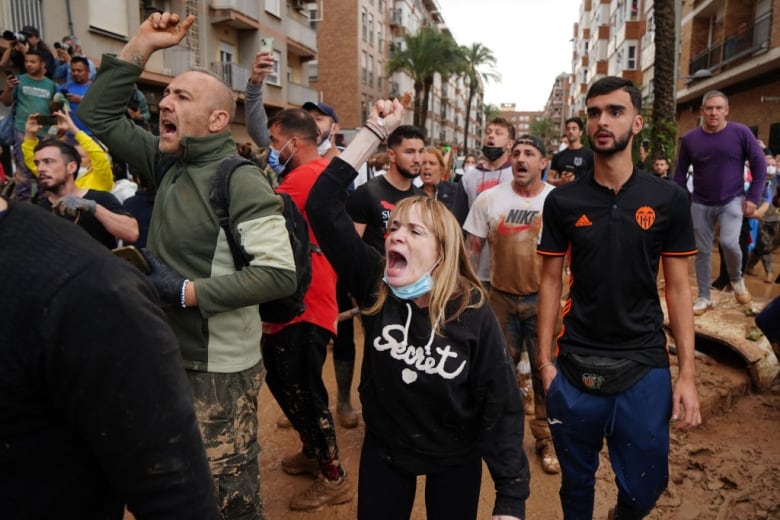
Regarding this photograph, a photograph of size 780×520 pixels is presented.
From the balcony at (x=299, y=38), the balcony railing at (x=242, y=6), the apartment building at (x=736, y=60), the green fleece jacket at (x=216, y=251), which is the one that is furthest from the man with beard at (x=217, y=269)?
the balcony at (x=299, y=38)

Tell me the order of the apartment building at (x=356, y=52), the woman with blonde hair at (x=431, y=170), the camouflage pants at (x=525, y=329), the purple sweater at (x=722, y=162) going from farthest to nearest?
the apartment building at (x=356, y=52) → the woman with blonde hair at (x=431, y=170) → the purple sweater at (x=722, y=162) → the camouflage pants at (x=525, y=329)

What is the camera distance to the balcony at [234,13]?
923 inches

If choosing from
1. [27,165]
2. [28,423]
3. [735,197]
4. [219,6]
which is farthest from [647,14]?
[28,423]

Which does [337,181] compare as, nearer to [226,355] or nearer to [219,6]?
[226,355]

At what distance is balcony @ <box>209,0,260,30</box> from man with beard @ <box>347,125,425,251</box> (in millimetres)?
21871

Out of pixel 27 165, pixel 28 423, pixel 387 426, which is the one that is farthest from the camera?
pixel 27 165

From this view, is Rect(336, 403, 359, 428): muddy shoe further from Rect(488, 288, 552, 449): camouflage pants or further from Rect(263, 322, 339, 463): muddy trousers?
Rect(488, 288, 552, 449): camouflage pants

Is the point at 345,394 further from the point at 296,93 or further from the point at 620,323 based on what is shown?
the point at 296,93

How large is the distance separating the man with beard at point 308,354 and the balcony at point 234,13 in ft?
74.0

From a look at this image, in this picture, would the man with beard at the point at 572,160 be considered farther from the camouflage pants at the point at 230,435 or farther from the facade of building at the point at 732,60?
the camouflage pants at the point at 230,435

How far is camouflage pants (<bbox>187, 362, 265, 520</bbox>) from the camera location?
8.02 ft

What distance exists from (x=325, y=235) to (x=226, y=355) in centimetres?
68

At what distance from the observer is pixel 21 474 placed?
3.47ft

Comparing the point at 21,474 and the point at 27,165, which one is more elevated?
the point at 27,165
